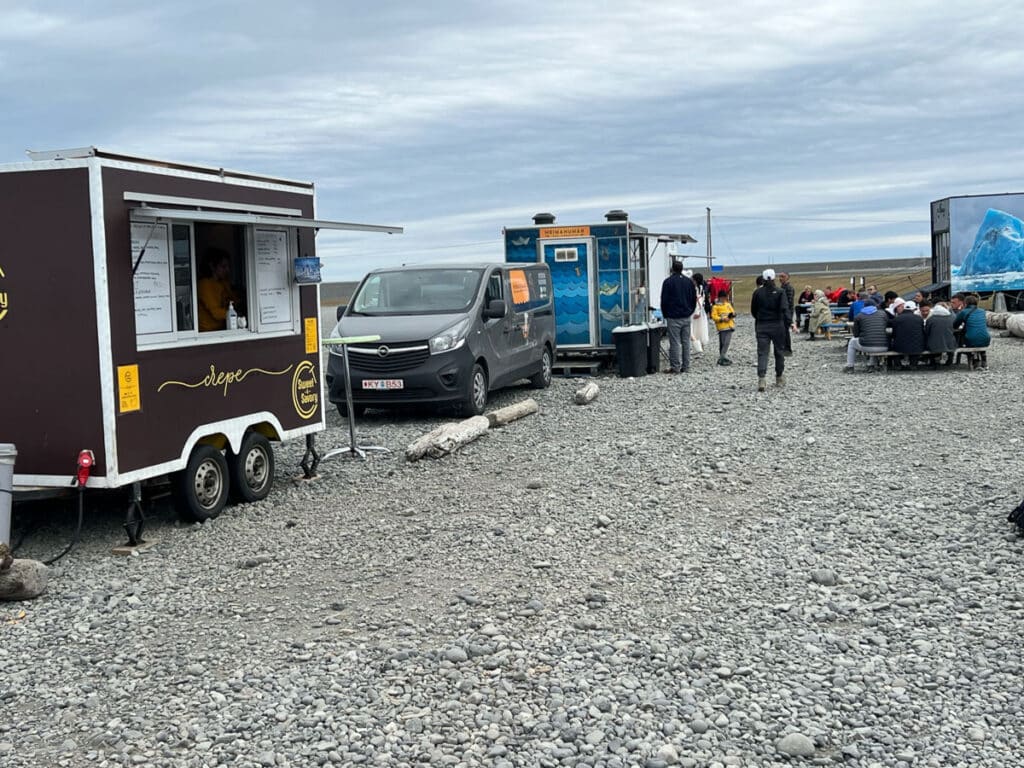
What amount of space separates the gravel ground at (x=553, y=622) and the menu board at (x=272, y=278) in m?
1.56

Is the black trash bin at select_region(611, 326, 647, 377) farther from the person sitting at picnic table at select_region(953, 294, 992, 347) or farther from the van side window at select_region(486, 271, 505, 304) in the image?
the person sitting at picnic table at select_region(953, 294, 992, 347)

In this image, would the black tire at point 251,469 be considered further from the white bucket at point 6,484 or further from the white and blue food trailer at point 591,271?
the white and blue food trailer at point 591,271

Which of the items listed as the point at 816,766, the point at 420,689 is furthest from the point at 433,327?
the point at 816,766

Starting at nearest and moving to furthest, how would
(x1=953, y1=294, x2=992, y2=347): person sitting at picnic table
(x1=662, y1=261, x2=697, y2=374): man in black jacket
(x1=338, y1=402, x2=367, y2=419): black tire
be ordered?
1. (x1=338, y1=402, x2=367, y2=419): black tire
2. (x1=953, y1=294, x2=992, y2=347): person sitting at picnic table
3. (x1=662, y1=261, x2=697, y2=374): man in black jacket

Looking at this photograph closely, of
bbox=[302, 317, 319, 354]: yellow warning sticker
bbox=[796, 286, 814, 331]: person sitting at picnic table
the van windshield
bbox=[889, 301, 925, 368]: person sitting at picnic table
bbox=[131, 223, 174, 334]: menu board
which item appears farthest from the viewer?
bbox=[796, 286, 814, 331]: person sitting at picnic table

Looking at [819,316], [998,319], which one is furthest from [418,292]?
[998,319]

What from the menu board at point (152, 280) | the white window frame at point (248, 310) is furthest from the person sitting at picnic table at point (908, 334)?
the menu board at point (152, 280)

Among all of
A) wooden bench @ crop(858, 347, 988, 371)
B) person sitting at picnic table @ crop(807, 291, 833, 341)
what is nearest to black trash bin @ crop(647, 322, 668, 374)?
wooden bench @ crop(858, 347, 988, 371)

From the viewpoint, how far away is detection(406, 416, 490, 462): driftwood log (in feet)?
36.4

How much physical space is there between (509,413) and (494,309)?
163cm

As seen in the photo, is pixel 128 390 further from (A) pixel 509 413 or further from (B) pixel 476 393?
(B) pixel 476 393

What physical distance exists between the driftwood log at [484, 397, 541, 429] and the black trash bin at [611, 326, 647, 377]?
466 cm

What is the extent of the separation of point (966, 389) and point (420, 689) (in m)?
12.7

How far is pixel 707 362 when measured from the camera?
2214 cm
